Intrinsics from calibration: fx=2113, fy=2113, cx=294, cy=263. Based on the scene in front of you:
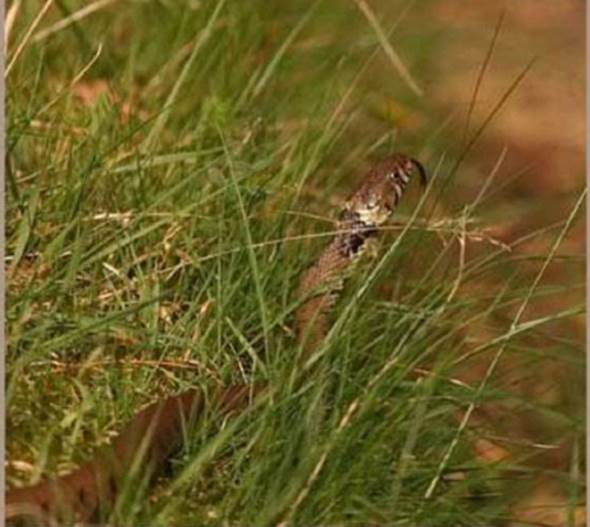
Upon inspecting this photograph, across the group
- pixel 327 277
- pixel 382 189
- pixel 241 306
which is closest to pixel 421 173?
pixel 382 189

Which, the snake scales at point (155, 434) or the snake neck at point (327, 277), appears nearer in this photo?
the snake scales at point (155, 434)

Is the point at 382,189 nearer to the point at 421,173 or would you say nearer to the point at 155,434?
the point at 421,173

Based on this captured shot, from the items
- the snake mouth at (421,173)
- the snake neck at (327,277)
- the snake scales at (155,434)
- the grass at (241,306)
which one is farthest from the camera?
the snake mouth at (421,173)

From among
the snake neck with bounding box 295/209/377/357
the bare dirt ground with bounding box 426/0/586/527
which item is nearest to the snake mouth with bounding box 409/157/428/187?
the snake neck with bounding box 295/209/377/357

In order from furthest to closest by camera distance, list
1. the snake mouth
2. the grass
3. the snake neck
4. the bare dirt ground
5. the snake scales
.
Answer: the bare dirt ground
the snake mouth
the snake neck
the grass
the snake scales

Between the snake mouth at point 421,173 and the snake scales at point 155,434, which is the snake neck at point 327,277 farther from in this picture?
the snake mouth at point 421,173

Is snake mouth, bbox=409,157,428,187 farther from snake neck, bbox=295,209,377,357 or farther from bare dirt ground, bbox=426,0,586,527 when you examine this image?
bare dirt ground, bbox=426,0,586,527

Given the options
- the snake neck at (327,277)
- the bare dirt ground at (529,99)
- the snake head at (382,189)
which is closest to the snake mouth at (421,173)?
the snake head at (382,189)
